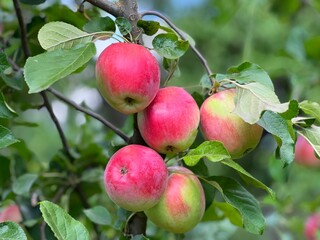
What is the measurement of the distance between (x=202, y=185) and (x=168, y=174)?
3.1 inches

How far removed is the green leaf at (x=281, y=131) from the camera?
625 millimetres

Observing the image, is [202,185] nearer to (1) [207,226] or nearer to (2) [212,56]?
(1) [207,226]

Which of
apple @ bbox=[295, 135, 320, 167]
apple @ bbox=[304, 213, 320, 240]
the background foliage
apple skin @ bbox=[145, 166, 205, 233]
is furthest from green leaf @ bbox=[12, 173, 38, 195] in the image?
apple @ bbox=[295, 135, 320, 167]

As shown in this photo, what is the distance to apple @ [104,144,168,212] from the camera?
61cm

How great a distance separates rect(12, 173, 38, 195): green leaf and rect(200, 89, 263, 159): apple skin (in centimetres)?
35

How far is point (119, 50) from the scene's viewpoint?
617 millimetres

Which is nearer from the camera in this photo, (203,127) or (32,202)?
(203,127)

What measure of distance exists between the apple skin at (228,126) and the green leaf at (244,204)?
0.13 ft

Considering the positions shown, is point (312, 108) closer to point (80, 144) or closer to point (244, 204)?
point (244, 204)

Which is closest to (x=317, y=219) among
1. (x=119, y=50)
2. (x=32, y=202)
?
(x=32, y=202)

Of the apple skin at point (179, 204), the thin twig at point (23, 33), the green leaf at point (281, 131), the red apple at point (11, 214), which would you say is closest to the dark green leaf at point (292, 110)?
the green leaf at point (281, 131)

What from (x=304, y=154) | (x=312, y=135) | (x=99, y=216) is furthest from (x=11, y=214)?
(x=304, y=154)

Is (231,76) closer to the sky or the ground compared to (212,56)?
closer to the sky

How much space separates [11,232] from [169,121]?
8.1 inches
